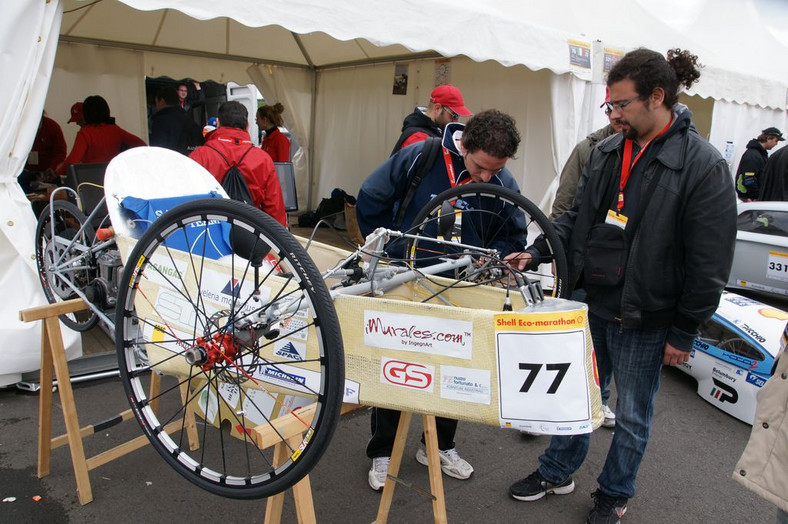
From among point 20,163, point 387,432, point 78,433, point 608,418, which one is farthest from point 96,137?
point 608,418

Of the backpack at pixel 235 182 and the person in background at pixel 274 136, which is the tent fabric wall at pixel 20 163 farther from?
the person in background at pixel 274 136

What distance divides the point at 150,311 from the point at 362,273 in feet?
2.63

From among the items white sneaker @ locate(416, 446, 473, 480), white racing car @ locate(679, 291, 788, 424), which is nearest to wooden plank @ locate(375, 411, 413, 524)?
white sneaker @ locate(416, 446, 473, 480)

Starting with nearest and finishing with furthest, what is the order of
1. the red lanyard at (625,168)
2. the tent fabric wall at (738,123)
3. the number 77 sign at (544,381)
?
1. the number 77 sign at (544,381)
2. the red lanyard at (625,168)
3. the tent fabric wall at (738,123)

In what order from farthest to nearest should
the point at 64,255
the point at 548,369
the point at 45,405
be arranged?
the point at 64,255
the point at 45,405
the point at 548,369

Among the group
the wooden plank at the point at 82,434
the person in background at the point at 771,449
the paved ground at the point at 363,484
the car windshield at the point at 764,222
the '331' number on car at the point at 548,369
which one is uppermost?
the car windshield at the point at 764,222

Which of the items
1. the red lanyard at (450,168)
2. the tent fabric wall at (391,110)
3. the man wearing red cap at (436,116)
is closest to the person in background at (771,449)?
the red lanyard at (450,168)

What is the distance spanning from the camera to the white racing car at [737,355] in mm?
3740

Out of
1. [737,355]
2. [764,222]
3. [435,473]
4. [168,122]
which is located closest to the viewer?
[435,473]

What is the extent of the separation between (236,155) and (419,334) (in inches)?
127

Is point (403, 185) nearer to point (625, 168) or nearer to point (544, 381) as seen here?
point (625, 168)

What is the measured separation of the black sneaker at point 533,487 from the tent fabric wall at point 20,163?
10.1 feet

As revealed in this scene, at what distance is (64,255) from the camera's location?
126 inches

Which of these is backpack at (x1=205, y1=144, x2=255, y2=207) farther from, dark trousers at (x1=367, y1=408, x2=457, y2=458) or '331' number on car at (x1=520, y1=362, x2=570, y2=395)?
'331' number on car at (x1=520, y1=362, x2=570, y2=395)
